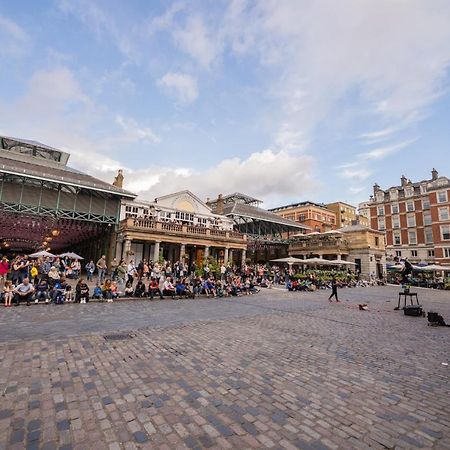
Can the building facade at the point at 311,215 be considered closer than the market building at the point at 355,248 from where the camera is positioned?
No

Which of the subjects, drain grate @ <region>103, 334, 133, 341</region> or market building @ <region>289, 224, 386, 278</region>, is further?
market building @ <region>289, 224, 386, 278</region>

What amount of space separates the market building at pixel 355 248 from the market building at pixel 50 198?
2831 centimetres

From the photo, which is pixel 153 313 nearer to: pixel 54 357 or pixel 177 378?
pixel 54 357

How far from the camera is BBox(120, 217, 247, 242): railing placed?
27438 millimetres

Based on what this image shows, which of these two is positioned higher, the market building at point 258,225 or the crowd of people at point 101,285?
the market building at point 258,225

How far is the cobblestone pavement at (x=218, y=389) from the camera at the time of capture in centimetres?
291

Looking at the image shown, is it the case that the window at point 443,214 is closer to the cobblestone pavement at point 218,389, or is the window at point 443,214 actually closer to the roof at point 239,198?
the roof at point 239,198

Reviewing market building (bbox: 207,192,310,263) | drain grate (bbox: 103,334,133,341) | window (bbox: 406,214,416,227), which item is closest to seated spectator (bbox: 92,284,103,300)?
drain grate (bbox: 103,334,133,341)

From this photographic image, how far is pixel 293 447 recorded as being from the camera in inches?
108

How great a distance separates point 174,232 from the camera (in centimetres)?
2995

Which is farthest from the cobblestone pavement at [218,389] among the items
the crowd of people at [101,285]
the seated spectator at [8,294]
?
the crowd of people at [101,285]

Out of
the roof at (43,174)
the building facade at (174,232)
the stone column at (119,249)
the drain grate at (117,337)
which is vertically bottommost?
the drain grate at (117,337)

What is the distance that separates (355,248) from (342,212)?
36.5 metres

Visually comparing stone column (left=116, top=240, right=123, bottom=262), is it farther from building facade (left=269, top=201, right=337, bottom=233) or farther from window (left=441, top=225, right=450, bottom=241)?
window (left=441, top=225, right=450, bottom=241)
